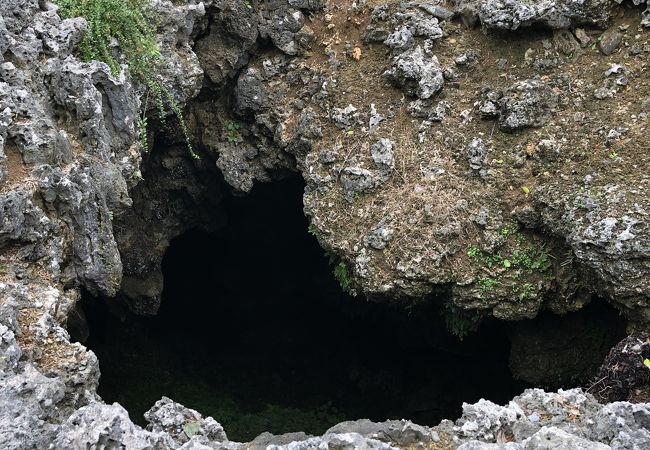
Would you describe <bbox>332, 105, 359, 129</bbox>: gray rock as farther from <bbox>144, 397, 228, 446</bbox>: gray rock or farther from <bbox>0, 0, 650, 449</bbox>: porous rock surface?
<bbox>144, 397, 228, 446</bbox>: gray rock

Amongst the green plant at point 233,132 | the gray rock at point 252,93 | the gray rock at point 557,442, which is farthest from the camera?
the green plant at point 233,132

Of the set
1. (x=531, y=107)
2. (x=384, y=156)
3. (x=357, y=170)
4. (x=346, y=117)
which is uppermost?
(x=531, y=107)

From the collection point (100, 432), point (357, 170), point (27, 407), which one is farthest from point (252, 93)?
point (100, 432)

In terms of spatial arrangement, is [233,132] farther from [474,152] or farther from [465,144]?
[474,152]

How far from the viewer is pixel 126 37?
6.65 m

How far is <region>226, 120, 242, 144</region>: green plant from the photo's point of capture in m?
8.47

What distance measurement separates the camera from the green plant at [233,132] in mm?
8469

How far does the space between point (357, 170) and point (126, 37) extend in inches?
125

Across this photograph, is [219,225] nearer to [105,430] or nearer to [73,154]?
[73,154]

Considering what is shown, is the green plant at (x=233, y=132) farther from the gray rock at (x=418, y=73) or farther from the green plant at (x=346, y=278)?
the green plant at (x=346, y=278)

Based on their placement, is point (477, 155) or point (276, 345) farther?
point (276, 345)

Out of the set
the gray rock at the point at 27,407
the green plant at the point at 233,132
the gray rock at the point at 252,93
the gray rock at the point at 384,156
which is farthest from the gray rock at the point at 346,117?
the gray rock at the point at 27,407

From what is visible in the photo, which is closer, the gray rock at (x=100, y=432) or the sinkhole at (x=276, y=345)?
the gray rock at (x=100, y=432)

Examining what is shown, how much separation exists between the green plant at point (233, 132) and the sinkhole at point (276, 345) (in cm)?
209
